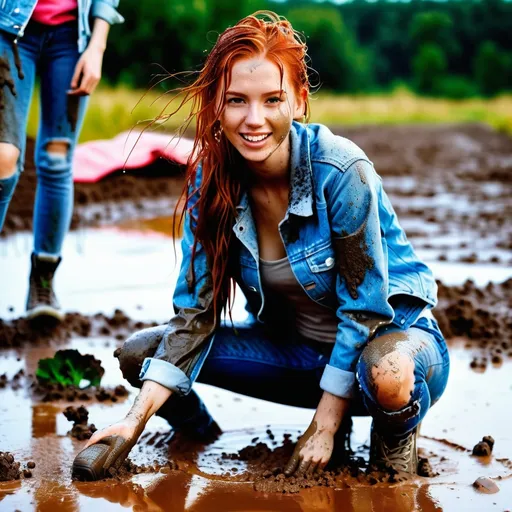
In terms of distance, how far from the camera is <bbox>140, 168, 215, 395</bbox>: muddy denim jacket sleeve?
9.66ft

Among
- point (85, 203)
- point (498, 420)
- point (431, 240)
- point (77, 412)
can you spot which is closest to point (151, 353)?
point (77, 412)

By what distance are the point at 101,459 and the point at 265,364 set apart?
2.32 feet

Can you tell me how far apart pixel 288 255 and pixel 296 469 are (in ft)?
2.17

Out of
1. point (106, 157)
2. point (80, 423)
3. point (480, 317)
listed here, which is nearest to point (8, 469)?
point (80, 423)

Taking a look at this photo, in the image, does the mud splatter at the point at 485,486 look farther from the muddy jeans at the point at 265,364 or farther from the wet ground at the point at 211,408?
the muddy jeans at the point at 265,364

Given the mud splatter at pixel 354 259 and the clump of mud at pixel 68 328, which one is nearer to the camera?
the mud splatter at pixel 354 259

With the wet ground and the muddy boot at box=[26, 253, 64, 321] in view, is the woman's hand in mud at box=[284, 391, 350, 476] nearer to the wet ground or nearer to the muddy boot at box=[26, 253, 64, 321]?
the wet ground

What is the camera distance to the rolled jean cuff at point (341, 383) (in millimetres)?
2814

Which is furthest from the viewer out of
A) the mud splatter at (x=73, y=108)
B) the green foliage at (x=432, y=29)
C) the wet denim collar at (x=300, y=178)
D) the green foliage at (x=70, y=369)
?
the green foliage at (x=432, y=29)

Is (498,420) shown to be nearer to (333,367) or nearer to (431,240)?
(333,367)

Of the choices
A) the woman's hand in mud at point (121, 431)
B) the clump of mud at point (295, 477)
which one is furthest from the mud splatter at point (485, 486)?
the woman's hand in mud at point (121, 431)

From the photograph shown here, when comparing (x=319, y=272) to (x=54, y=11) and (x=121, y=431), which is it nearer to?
(x=121, y=431)

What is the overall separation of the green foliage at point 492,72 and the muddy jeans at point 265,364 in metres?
78.4

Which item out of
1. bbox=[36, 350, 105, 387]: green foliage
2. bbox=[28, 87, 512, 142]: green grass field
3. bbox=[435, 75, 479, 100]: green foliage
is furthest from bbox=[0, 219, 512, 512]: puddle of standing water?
bbox=[435, 75, 479, 100]: green foliage
